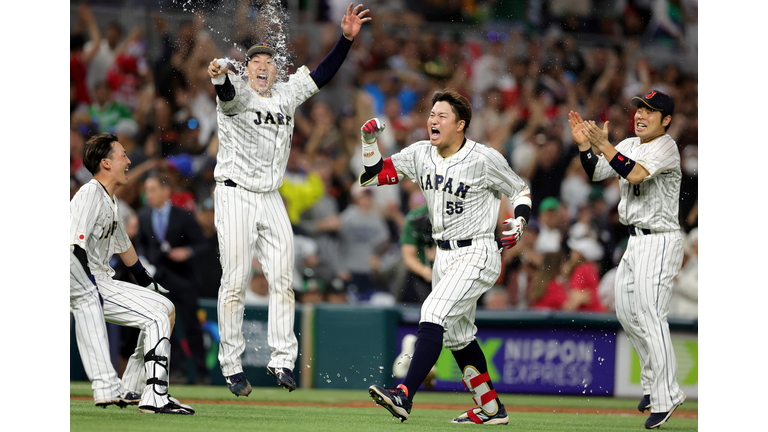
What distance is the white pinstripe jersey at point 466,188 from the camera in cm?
529

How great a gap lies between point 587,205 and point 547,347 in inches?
75.4

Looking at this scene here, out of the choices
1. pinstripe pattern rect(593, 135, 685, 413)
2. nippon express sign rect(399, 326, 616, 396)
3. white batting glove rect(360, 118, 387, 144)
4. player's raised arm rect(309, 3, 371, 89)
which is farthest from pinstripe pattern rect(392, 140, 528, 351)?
nippon express sign rect(399, 326, 616, 396)

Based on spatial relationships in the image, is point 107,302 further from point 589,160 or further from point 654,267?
point 654,267

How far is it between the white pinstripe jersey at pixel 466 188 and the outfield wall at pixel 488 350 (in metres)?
3.43

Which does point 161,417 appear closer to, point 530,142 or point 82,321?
point 82,321

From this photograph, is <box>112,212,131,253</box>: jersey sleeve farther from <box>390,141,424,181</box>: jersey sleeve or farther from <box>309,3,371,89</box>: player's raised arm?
<box>390,141,424,181</box>: jersey sleeve

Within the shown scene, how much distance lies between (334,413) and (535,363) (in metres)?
3.42

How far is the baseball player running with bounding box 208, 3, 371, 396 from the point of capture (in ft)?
18.2

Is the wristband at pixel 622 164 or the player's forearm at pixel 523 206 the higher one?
the wristband at pixel 622 164

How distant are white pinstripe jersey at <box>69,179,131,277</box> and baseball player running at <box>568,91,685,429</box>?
299 cm

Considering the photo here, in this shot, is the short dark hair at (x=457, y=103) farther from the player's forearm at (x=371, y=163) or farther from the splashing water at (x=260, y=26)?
the splashing water at (x=260, y=26)

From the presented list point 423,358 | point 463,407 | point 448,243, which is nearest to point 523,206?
point 448,243

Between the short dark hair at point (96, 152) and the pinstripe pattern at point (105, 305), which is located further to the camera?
the short dark hair at point (96, 152)

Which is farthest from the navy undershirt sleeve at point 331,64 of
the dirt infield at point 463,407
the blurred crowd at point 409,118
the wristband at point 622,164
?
the dirt infield at point 463,407
